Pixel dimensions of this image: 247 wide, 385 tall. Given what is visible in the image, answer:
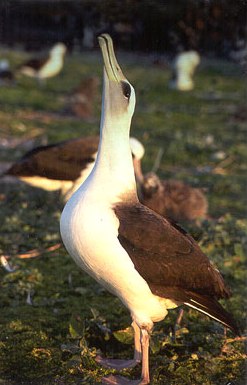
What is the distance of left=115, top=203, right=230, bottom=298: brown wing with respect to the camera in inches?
159

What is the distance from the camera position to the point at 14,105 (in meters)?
15.3

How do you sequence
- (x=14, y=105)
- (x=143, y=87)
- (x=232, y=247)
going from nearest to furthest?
(x=232, y=247) < (x=14, y=105) < (x=143, y=87)

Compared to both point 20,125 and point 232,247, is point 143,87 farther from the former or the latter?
point 232,247

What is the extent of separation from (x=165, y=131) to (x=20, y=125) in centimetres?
282

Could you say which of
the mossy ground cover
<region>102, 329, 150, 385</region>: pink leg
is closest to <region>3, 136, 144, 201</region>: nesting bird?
the mossy ground cover

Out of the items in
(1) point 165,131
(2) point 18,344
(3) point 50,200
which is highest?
(2) point 18,344

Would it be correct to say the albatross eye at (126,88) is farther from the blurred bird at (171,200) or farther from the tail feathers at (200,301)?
the blurred bird at (171,200)

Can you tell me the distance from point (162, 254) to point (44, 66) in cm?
1665

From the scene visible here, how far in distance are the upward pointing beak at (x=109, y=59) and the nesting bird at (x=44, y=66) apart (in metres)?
15.6

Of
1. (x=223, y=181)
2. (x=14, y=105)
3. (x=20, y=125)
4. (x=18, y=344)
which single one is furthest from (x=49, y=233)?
(x=14, y=105)

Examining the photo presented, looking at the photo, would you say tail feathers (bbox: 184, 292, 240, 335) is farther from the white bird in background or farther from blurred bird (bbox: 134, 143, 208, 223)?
the white bird in background

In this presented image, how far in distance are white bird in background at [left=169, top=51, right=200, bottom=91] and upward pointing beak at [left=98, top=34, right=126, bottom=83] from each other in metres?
16.1

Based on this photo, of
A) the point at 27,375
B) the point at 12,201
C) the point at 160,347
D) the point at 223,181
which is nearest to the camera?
the point at 27,375

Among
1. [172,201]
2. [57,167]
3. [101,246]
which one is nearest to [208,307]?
[101,246]
